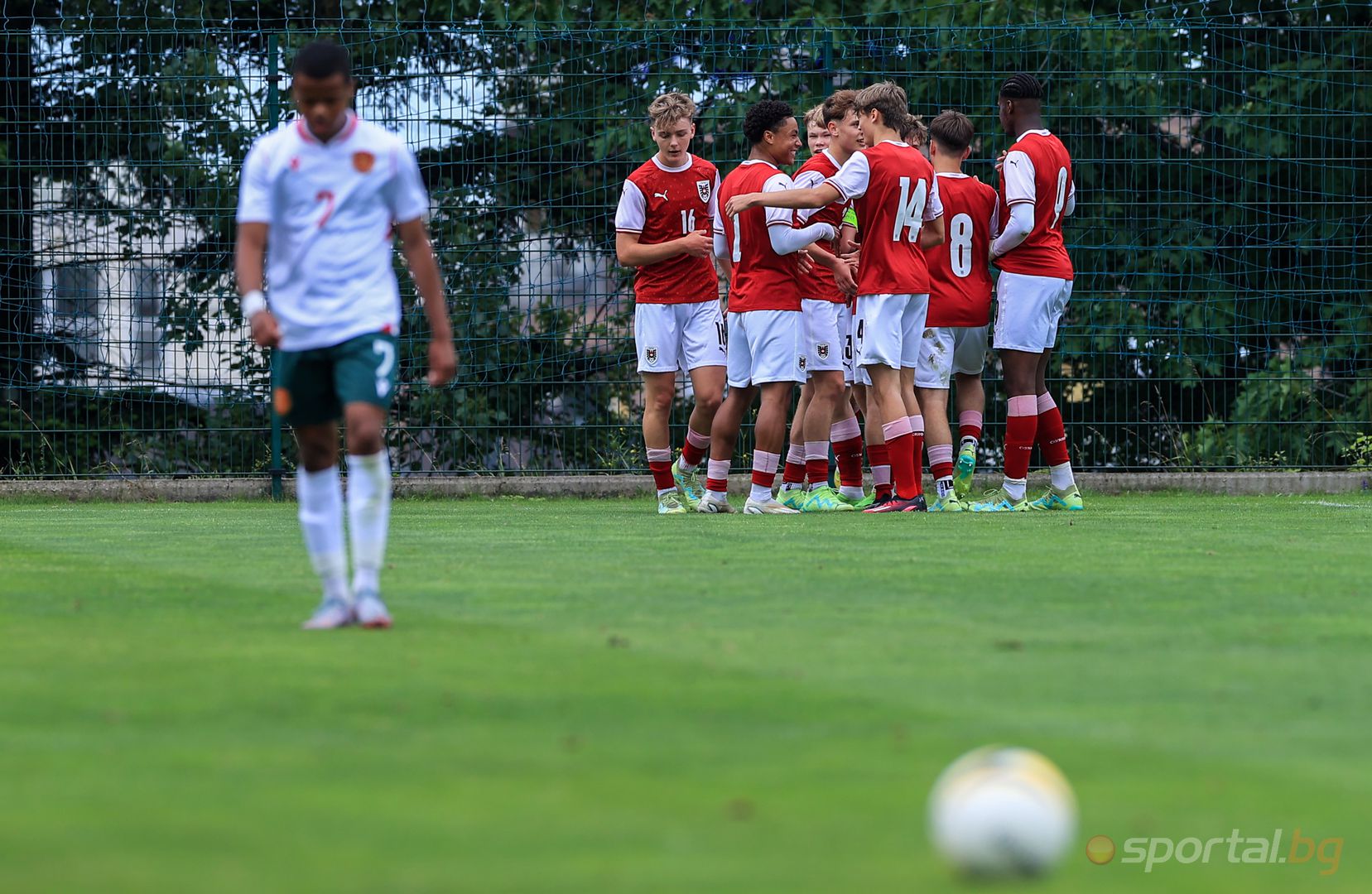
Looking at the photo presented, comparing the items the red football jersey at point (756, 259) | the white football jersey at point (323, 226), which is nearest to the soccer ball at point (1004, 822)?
the white football jersey at point (323, 226)

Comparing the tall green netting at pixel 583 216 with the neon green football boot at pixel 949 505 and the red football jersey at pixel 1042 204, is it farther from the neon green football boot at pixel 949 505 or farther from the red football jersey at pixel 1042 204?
the neon green football boot at pixel 949 505

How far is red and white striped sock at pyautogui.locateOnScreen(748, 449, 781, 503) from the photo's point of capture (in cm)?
1145

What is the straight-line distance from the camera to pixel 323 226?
236 inches

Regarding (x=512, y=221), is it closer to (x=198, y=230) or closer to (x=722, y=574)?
(x=198, y=230)

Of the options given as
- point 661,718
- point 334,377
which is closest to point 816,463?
point 334,377

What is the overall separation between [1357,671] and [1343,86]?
1054cm

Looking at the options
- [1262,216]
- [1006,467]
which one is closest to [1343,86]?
[1262,216]

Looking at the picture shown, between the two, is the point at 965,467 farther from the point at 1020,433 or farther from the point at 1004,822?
the point at 1004,822

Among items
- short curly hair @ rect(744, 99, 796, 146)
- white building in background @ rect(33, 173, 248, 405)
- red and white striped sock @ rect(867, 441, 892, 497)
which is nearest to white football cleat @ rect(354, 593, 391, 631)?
short curly hair @ rect(744, 99, 796, 146)

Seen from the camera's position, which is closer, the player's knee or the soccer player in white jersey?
the soccer player in white jersey

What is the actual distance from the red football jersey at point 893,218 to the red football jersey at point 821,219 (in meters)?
0.21

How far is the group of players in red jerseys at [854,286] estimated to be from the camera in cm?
1120

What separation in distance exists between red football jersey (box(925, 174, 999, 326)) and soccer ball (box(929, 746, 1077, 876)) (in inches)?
363

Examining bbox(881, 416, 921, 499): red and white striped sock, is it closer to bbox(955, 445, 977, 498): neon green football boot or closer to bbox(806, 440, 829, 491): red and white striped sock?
bbox(806, 440, 829, 491): red and white striped sock
